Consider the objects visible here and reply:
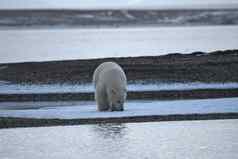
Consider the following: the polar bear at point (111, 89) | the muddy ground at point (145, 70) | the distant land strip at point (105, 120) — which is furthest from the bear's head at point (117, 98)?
the muddy ground at point (145, 70)

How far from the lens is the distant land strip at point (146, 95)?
2561cm

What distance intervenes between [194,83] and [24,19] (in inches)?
4870

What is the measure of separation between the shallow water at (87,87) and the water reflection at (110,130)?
848 cm

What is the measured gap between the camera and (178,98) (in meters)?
25.4

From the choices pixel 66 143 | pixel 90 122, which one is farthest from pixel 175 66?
pixel 66 143

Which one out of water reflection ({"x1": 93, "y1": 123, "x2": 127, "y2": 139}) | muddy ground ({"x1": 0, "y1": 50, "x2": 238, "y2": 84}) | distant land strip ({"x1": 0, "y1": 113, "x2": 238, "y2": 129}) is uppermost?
water reflection ({"x1": 93, "y1": 123, "x2": 127, "y2": 139})

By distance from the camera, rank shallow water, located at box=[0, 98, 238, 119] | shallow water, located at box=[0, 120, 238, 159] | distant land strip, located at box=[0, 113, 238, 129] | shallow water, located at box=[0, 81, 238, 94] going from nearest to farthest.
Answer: shallow water, located at box=[0, 120, 238, 159]
distant land strip, located at box=[0, 113, 238, 129]
shallow water, located at box=[0, 98, 238, 119]
shallow water, located at box=[0, 81, 238, 94]

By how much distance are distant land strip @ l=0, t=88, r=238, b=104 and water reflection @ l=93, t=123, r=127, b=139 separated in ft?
23.5

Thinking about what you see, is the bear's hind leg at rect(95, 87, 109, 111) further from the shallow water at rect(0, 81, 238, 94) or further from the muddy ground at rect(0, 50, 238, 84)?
the muddy ground at rect(0, 50, 238, 84)

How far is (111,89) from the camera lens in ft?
70.8

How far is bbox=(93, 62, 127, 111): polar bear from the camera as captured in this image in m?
21.5

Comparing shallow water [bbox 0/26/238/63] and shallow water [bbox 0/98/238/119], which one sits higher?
shallow water [bbox 0/98/238/119]

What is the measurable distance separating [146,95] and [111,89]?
4.52 metres

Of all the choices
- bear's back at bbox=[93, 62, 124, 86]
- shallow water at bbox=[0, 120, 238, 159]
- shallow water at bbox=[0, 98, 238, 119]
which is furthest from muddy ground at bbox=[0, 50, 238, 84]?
shallow water at bbox=[0, 120, 238, 159]
